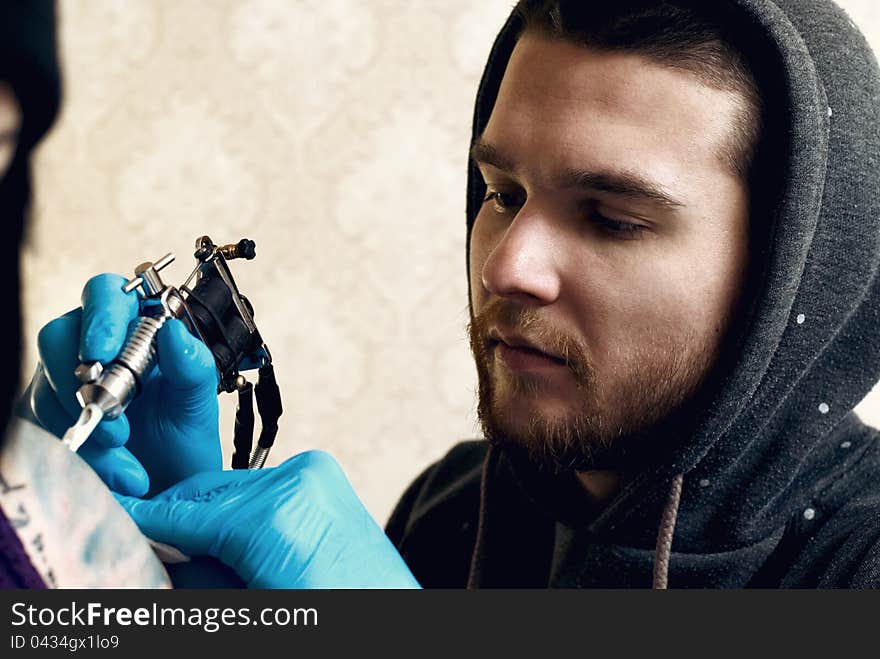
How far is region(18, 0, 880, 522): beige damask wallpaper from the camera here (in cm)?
195

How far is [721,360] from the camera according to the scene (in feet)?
3.23

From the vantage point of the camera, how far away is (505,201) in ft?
3.53

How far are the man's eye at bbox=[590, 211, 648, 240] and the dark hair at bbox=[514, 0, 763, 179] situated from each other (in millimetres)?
118

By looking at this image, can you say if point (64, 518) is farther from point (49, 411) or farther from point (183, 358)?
point (49, 411)

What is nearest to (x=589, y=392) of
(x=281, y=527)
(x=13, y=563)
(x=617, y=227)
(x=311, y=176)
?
(x=617, y=227)

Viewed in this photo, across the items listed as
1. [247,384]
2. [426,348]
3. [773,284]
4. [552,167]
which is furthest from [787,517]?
[426,348]

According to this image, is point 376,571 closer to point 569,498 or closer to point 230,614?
point 230,614

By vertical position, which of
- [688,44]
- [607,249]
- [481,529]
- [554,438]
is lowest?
[481,529]

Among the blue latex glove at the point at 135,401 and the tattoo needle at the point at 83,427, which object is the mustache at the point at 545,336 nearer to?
the blue latex glove at the point at 135,401

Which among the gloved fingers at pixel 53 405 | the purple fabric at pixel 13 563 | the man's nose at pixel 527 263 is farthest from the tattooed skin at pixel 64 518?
the man's nose at pixel 527 263

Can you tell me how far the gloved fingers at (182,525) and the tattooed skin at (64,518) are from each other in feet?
0.46

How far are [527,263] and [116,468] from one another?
1.49ft

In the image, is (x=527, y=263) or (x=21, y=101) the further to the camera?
(x=527, y=263)

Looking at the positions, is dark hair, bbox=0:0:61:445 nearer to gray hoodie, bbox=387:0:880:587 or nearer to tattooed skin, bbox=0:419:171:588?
tattooed skin, bbox=0:419:171:588
